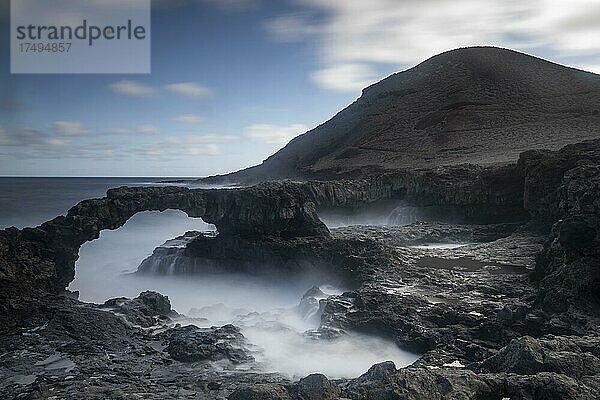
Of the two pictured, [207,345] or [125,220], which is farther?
[125,220]

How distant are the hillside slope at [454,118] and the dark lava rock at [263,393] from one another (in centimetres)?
4185

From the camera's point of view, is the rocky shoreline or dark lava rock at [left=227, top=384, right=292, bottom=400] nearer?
dark lava rock at [left=227, top=384, right=292, bottom=400]

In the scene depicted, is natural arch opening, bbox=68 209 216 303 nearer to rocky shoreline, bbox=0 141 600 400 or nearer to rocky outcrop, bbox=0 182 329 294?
rocky shoreline, bbox=0 141 600 400

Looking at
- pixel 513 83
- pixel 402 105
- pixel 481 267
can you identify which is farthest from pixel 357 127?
pixel 481 267

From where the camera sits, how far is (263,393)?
6.23 metres

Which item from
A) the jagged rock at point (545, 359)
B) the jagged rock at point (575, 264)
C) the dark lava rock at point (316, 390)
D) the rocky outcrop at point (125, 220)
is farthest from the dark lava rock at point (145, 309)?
the jagged rock at point (575, 264)

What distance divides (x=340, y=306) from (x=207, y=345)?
3939 mm

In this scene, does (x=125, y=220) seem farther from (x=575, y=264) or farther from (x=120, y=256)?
(x=575, y=264)

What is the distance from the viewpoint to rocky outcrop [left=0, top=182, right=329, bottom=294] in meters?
15.5

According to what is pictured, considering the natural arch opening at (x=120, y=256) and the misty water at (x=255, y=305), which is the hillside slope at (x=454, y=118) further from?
the misty water at (x=255, y=305)

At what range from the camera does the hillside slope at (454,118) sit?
179ft

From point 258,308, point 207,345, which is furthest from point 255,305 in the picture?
point 207,345

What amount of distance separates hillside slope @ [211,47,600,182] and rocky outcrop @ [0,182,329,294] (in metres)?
27.7

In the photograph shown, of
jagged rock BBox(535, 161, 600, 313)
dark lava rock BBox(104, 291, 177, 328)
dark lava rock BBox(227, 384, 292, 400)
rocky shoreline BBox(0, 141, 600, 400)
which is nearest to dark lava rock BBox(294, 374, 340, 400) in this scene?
rocky shoreline BBox(0, 141, 600, 400)
